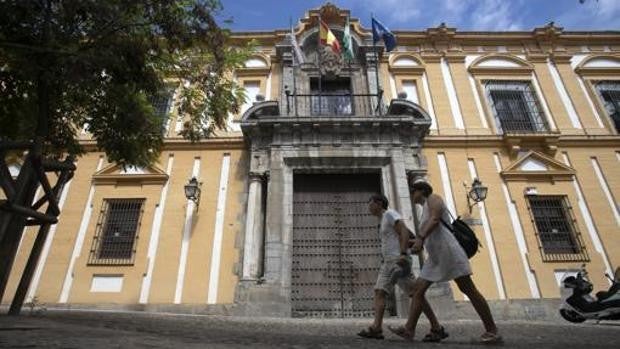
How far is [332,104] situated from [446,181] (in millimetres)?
3710

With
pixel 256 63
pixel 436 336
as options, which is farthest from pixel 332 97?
pixel 436 336

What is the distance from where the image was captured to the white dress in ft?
11.7

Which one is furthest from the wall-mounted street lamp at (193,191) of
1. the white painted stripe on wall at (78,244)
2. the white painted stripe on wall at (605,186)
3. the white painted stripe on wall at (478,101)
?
the white painted stripe on wall at (605,186)

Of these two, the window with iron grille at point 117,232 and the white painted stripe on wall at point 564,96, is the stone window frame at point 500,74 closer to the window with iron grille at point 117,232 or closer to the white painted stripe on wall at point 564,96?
the white painted stripe on wall at point 564,96

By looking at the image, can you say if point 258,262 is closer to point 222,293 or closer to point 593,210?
point 222,293

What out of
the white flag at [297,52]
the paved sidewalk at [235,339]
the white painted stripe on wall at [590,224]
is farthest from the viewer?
the white flag at [297,52]

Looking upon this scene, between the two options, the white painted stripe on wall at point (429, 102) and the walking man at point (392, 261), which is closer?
the walking man at point (392, 261)

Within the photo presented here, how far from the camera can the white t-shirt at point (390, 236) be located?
13.6 ft

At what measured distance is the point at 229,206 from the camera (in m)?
9.76

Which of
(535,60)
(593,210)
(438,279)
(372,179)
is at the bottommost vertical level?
(438,279)

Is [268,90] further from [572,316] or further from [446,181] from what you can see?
[572,316]

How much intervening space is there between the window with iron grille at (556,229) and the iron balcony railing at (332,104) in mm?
4421

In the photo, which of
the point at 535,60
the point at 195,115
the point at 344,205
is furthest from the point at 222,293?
the point at 535,60

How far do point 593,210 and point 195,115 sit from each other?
9.21 meters
